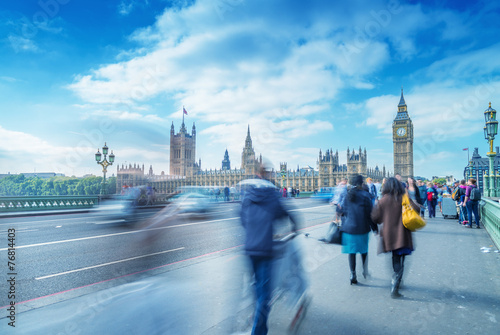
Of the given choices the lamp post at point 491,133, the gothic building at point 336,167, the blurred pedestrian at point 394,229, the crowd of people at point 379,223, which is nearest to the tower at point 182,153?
the gothic building at point 336,167

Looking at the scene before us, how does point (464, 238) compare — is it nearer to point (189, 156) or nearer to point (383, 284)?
point (383, 284)

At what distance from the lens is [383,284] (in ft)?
17.4

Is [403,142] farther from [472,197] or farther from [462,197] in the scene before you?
[472,197]

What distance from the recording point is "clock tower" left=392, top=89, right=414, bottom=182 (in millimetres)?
123812

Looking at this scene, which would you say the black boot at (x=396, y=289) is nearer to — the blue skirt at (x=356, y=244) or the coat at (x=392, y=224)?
the coat at (x=392, y=224)

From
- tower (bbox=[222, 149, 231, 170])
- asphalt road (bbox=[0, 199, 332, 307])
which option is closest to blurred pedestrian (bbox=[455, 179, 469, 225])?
asphalt road (bbox=[0, 199, 332, 307])

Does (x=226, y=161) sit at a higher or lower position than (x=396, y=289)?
higher

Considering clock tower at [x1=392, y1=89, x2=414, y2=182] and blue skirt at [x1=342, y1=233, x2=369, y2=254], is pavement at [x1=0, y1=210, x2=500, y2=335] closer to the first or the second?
blue skirt at [x1=342, y1=233, x2=369, y2=254]

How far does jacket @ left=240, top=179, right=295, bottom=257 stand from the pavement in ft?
1.73

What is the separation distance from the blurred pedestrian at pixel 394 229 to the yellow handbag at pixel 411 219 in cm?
7

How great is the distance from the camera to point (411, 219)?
462 cm

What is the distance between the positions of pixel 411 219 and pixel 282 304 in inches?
87.1

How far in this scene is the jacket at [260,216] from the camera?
11.0 ft

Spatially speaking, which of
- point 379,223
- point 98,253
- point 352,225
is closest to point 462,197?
point 379,223
